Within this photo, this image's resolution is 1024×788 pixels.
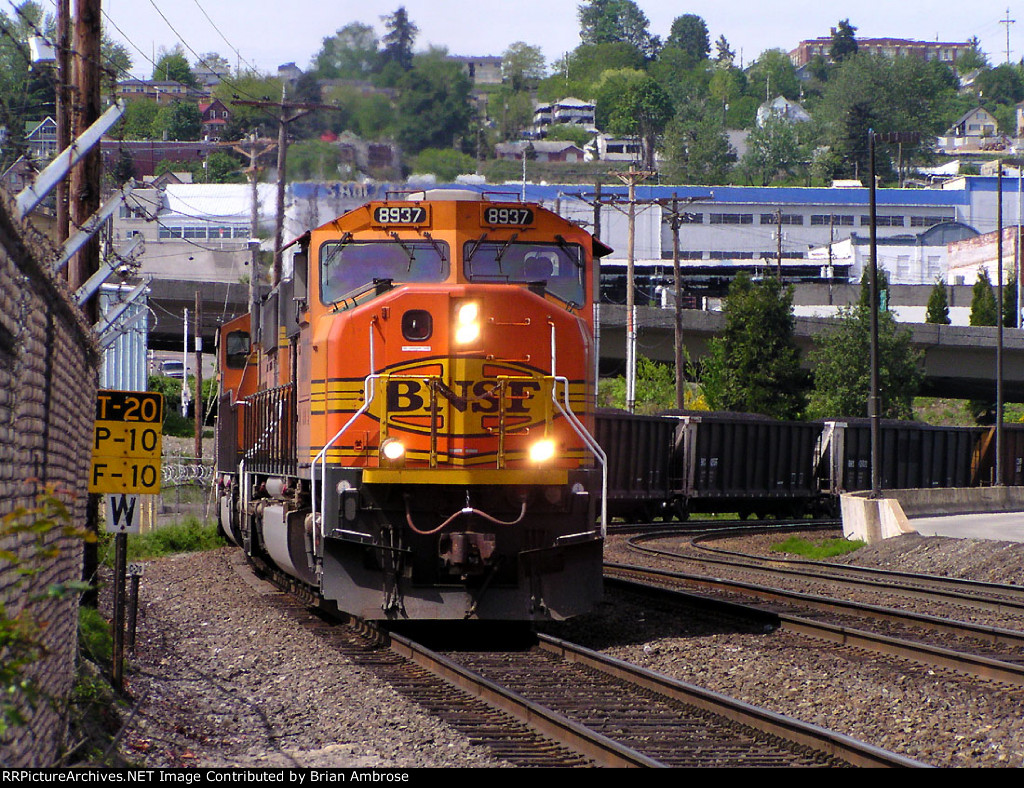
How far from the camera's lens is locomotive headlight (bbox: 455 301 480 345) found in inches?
437

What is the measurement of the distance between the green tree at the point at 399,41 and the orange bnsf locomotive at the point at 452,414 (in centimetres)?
1006

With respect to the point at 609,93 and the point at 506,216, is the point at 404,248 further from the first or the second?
the point at 609,93

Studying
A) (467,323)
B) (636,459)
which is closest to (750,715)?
(467,323)

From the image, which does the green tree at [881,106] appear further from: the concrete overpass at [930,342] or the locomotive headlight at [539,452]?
the locomotive headlight at [539,452]

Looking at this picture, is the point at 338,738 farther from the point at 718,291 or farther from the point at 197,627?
the point at 718,291

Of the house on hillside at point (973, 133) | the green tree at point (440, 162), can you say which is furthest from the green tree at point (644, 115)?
the green tree at point (440, 162)

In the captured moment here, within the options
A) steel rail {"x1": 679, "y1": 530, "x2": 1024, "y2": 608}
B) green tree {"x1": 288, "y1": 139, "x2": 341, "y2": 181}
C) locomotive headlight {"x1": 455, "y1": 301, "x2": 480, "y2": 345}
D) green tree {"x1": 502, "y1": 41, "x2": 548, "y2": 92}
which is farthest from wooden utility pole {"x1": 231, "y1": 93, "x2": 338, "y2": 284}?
green tree {"x1": 502, "y1": 41, "x2": 548, "y2": 92}

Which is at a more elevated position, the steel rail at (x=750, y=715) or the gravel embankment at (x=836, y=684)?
the steel rail at (x=750, y=715)

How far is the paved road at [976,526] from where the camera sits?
25203 millimetres

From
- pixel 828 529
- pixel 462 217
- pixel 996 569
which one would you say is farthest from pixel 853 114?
pixel 462 217

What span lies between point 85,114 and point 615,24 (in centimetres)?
16379

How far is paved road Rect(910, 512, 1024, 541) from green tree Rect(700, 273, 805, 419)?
19.0 meters

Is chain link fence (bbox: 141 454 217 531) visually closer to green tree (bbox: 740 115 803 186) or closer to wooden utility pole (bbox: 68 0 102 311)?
wooden utility pole (bbox: 68 0 102 311)
